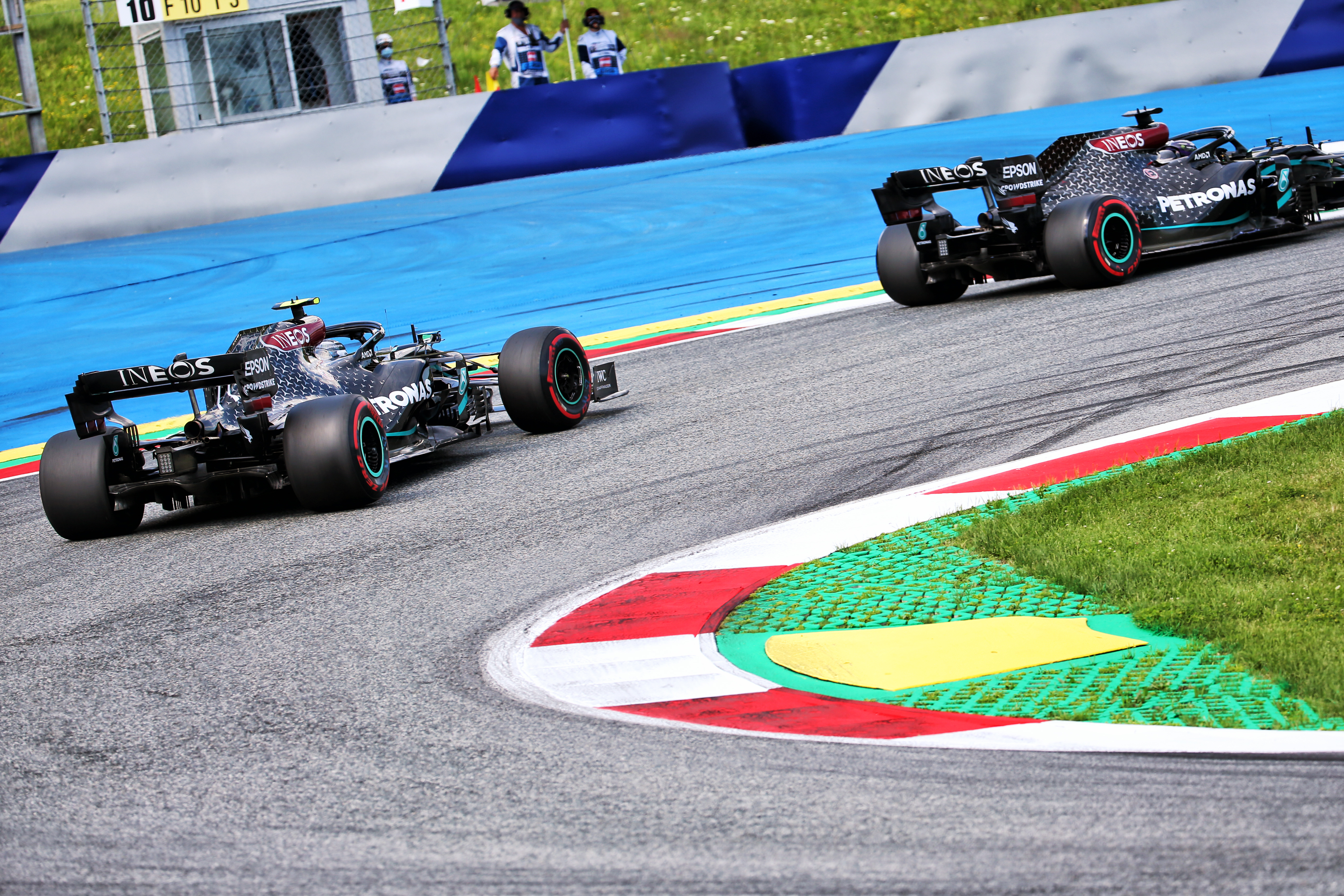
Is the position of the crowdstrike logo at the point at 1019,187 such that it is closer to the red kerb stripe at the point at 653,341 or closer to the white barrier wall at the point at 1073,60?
the red kerb stripe at the point at 653,341

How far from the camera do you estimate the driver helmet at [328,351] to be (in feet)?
25.4

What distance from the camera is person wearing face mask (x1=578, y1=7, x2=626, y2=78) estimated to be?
1967 centimetres

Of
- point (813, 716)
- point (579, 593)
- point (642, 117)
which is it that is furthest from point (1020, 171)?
point (642, 117)

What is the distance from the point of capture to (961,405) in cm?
755

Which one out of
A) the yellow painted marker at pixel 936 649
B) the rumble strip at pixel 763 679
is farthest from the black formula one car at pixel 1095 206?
the yellow painted marker at pixel 936 649

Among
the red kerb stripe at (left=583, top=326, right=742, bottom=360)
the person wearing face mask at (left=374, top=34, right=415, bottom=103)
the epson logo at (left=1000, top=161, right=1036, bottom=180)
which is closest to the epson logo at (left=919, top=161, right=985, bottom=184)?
the epson logo at (left=1000, top=161, right=1036, bottom=180)

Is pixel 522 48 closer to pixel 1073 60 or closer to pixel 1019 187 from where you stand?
pixel 1073 60

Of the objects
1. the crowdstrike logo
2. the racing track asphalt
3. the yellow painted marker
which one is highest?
the crowdstrike logo

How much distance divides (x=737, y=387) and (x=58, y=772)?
18.9 feet

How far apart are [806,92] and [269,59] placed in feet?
24.9

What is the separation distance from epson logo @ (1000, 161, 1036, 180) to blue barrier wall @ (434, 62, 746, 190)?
25.3ft

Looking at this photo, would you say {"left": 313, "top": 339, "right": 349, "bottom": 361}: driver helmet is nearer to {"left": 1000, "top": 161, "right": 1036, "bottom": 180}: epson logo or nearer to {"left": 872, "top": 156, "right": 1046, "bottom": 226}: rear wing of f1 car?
{"left": 872, "top": 156, "right": 1046, "bottom": 226}: rear wing of f1 car

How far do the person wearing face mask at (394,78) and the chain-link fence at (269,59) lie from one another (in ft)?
0.05

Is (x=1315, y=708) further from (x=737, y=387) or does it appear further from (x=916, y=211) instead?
(x=916, y=211)
